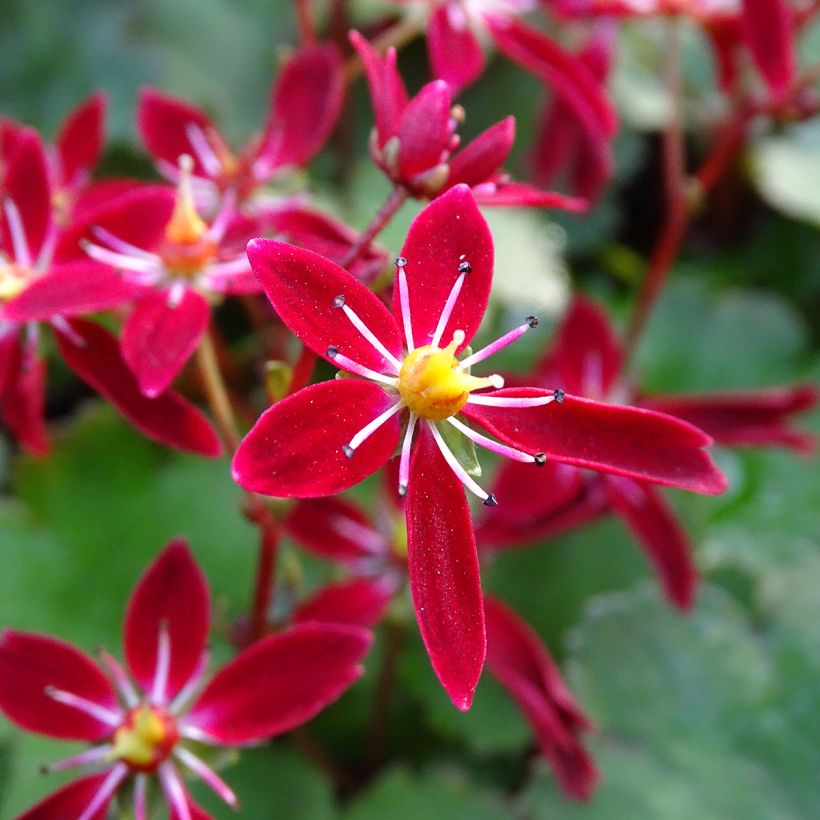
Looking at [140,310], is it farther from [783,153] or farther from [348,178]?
[783,153]

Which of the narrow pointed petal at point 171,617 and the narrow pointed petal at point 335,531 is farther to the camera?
the narrow pointed petal at point 335,531

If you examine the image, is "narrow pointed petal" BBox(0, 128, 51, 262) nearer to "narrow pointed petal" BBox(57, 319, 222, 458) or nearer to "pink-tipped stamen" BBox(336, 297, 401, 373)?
"narrow pointed petal" BBox(57, 319, 222, 458)

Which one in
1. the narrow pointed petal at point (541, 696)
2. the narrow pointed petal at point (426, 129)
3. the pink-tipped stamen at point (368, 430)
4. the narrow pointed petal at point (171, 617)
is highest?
the narrow pointed petal at point (426, 129)

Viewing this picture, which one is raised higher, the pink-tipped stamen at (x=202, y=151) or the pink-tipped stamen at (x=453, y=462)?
the pink-tipped stamen at (x=202, y=151)

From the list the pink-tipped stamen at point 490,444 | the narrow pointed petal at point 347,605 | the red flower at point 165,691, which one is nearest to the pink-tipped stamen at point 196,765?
the red flower at point 165,691

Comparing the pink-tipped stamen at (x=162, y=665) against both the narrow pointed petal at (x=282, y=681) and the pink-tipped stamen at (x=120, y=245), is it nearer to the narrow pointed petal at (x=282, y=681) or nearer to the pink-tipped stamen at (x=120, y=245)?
the narrow pointed petal at (x=282, y=681)

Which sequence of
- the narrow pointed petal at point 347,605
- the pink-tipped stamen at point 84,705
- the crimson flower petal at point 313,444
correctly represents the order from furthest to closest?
the narrow pointed petal at point 347,605 < the pink-tipped stamen at point 84,705 < the crimson flower petal at point 313,444
